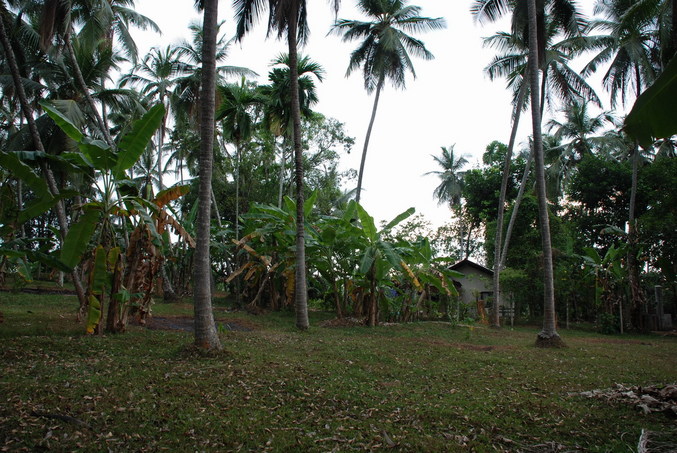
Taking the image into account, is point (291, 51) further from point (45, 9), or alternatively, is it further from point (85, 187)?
point (85, 187)

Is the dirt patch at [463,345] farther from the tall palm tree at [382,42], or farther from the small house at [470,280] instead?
the small house at [470,280]

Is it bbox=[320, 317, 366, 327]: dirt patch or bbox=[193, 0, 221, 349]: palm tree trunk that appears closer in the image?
bbox=[193, 0, 221, 349]: palm tree trunk

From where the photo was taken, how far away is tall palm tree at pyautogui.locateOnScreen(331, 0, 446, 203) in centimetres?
2006

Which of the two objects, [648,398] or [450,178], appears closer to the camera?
[648,398]

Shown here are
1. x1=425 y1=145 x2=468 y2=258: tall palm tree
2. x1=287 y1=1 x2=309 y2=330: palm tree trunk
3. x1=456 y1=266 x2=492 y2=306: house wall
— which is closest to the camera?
x1=287 y1=1 x2=309 y2=330: palm tree trunk

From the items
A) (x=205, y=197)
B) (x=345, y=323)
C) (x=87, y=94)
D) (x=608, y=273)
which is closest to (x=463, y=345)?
(x=345, y=323)

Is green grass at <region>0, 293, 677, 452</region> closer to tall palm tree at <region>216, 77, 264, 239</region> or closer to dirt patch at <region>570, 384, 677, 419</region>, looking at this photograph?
dirt patch at <region>570, 384, 677, 419</region>

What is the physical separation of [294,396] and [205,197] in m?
3.84

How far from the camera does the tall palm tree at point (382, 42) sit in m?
20.1

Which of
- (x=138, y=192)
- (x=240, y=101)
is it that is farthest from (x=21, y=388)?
(x=240, y=101)

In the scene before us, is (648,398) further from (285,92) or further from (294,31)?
(285,92)

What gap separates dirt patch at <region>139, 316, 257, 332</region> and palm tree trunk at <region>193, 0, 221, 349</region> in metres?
3.71

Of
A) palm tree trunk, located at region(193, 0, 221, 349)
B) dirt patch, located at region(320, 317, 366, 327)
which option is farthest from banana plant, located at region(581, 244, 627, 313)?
palm tree trunk, located at region(193, 0, 221, 349)

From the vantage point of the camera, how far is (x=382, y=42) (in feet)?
64.8
